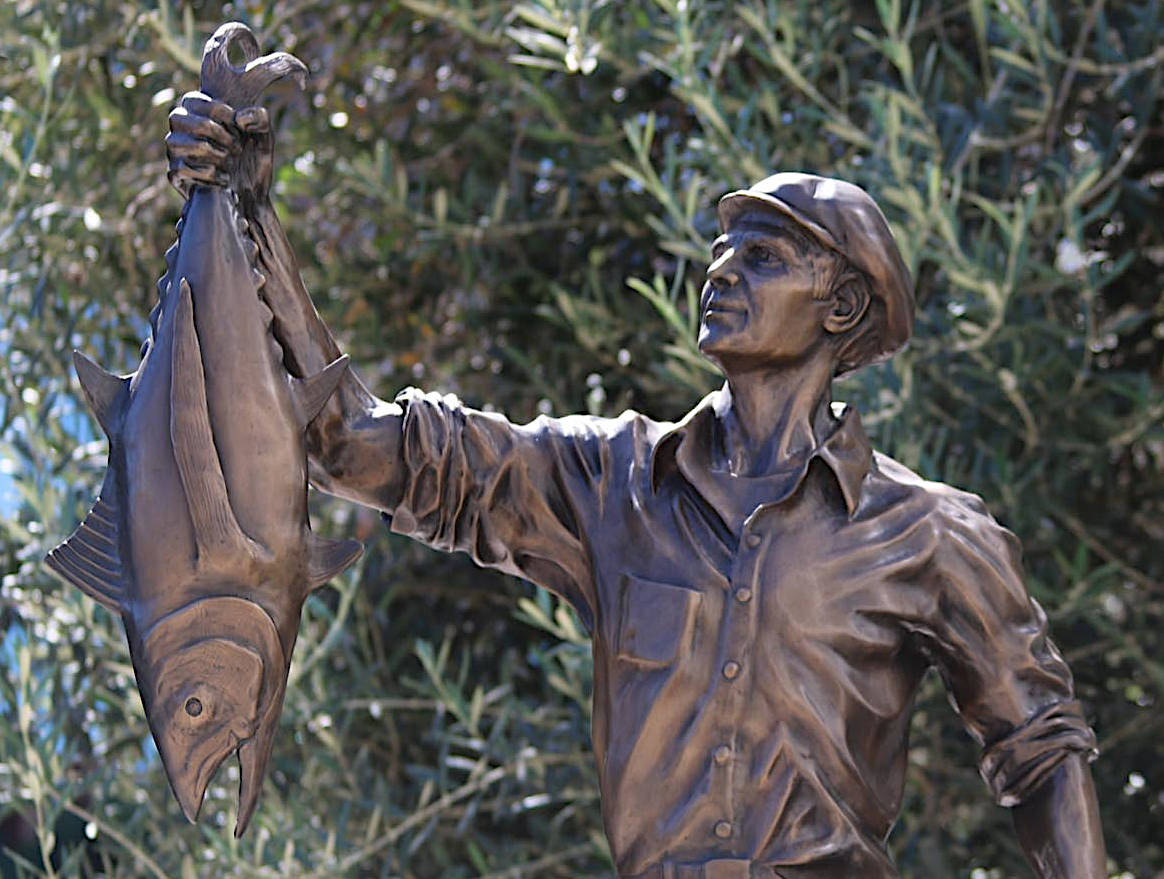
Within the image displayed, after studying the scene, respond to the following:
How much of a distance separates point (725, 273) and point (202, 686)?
680mm

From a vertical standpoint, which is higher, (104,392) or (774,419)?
(104,392)

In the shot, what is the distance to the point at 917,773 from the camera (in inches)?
142

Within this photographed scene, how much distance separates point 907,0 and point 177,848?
2.01 meters

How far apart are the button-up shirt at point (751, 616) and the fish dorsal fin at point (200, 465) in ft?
0.84

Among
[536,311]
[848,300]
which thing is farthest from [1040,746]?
[536,311]

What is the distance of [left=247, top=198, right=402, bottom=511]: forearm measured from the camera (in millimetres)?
2061

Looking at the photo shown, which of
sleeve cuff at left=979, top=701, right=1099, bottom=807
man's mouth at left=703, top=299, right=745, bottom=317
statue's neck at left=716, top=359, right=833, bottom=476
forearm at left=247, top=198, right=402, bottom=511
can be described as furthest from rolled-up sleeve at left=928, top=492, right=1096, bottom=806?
forearm at left=247, top=198, right=402, bottom=511

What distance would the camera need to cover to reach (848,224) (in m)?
2.15

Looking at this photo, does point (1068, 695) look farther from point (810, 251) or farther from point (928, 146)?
point (928, 146)

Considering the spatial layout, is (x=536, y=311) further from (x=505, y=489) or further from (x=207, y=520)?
(x=207, y=520)

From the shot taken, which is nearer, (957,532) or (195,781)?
(195,781)

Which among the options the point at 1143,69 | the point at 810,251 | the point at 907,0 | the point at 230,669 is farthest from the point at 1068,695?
the point at 907,0

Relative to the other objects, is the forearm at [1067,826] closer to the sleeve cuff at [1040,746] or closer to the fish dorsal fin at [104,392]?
the sleeve cuff at [1040,746]

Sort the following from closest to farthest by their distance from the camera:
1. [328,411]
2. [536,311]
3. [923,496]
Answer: [328,411], [923,496], [536,311]
